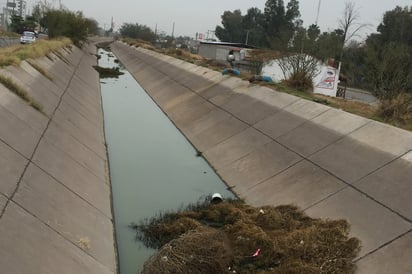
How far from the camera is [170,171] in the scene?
15148mm

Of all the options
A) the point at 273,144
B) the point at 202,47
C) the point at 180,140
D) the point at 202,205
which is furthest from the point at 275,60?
the point at 202,47

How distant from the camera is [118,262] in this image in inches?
345

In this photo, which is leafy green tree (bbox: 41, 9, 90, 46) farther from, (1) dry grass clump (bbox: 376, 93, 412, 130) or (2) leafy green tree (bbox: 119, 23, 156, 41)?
(2) leafy green tree (bbox: 119, 23, 156, 41)

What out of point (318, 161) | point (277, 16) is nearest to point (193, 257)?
point (318, 161)

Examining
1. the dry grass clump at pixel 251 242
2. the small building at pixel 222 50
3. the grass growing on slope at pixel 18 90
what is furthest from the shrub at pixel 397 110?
the small building at pixel 222 50

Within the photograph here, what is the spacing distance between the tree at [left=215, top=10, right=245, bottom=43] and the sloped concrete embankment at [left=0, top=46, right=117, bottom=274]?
92574 millimetres

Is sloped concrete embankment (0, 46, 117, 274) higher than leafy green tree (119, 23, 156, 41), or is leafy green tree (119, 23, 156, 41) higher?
leafy green tree (119, 23, 156, 41)

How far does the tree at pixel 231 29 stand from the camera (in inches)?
4129

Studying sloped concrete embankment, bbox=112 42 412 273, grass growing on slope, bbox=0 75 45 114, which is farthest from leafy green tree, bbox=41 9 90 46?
grass growing on slope, bbox=0 75 45 114

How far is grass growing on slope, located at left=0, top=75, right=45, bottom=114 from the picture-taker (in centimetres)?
1314

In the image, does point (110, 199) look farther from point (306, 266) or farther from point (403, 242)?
point (403, 242)

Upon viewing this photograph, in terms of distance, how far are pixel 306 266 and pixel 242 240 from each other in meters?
1.67

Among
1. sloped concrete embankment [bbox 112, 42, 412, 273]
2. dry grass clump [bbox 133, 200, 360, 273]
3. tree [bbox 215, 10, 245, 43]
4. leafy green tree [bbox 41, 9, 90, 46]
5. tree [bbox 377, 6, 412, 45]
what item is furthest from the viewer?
tree [bbox 215, 10, 245, 43]

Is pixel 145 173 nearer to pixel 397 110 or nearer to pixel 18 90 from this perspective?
pixel 18 90
